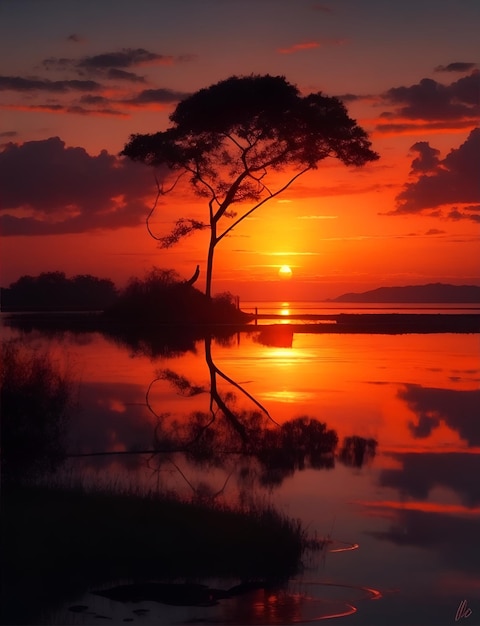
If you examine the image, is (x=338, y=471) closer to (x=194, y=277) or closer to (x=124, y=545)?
(x=124, y=545)

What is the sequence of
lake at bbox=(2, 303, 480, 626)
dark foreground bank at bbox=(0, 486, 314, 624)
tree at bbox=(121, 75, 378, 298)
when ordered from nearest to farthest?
lake at bbox=(2, 303, 480, 626), dark foreground bank at bbox=(0, 486, 314, 624), tree at bbox=(121, 75, 378, 298)

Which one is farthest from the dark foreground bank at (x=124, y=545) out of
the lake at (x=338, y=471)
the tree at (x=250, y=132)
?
the tree at (x=250, y=132)

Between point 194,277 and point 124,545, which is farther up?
point 194,277

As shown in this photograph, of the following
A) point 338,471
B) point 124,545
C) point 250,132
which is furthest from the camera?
point 250,132

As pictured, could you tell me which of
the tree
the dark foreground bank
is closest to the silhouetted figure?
the tree

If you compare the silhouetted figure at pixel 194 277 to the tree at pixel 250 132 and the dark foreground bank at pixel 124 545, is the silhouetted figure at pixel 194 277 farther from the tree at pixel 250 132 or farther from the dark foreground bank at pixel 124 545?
the dark foreground bank at pixel 124 545

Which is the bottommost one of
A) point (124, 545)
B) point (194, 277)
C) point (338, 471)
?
point (124, 545)

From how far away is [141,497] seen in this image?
11.7 meters

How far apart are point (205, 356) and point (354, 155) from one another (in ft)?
39.9

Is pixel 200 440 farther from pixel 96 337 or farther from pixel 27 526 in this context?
pixel 96 337

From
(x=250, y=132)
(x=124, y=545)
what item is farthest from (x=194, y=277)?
(x=124, y=545)

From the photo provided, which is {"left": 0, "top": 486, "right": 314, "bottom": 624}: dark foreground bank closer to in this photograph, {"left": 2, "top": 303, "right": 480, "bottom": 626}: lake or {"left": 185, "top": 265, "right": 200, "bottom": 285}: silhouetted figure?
{"left": 2, "top": 303, "right": 480, "bottom": 626}: lake

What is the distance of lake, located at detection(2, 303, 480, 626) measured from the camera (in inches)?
341

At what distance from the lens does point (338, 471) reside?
14.7 meters
